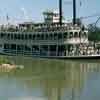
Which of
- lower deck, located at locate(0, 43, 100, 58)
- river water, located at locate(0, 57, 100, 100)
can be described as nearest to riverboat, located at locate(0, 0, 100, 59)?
lower deck, located at locate(0, 43, 100, 58)

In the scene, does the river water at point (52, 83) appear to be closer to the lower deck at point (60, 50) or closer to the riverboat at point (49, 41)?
the lower deck at point (60, 50)

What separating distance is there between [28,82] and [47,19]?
4261cm

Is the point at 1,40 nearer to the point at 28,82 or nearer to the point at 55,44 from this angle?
the point at 55,44

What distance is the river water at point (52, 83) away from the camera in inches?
1366

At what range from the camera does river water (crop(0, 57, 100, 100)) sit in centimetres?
3469

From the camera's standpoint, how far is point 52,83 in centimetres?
4141

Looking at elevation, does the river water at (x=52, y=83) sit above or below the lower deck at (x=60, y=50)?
below

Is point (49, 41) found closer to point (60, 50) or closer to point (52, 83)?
point (60, 50)

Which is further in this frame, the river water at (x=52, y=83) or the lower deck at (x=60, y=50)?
the lower deck at (x=60, y=50)

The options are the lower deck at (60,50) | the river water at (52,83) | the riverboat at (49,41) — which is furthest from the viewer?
the riverboat at (49,41)

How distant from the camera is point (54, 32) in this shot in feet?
233

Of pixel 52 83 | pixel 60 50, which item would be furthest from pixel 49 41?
pixel 52 83

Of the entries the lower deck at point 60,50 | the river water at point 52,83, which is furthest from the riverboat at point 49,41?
the river water at point 52,83

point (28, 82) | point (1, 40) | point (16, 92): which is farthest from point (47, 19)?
point (16, 92)
